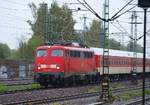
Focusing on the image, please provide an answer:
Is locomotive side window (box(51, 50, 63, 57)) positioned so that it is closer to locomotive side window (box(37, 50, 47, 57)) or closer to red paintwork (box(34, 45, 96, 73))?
red paintwork (box(34, 45, 96, 73))

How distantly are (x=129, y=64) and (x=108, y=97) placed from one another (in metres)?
31.6

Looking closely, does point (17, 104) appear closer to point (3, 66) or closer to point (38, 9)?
point (3, 66)

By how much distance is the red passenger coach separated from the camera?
33.9 meters

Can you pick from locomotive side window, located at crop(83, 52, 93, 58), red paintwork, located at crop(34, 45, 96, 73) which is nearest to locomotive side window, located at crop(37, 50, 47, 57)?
red paintwork, located at crop(34, 45, 96, 73)

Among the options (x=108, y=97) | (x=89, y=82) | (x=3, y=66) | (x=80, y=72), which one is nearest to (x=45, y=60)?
(x=80, y=72)

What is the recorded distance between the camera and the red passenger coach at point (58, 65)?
3388cm

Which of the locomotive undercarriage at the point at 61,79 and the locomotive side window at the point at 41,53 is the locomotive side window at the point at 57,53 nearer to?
the locomotive side window at the point at 41,53

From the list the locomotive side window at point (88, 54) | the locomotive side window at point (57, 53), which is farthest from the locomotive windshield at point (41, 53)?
the locomotive side window at point (88, 54)

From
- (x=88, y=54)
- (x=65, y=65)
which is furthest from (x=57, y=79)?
(x=88, y=54)

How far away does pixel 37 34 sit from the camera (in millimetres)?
77750

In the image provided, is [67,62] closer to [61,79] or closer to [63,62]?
[63,62]

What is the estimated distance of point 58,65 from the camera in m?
34.2

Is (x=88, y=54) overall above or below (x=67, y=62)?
above

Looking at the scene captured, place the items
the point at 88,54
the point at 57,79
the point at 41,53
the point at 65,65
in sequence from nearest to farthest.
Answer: the point at 57,79 < the point at 65,65 < the point at 41,53 < the point at 88,54
